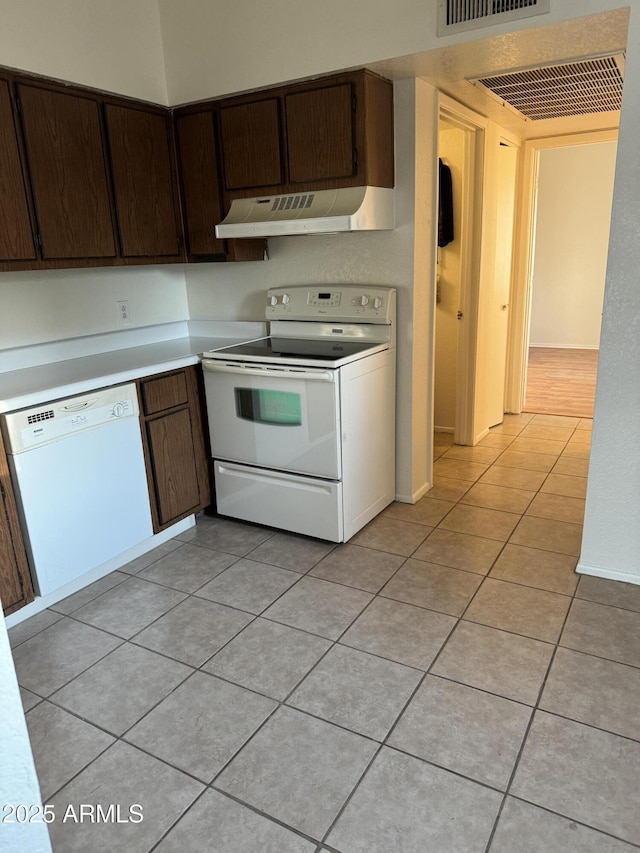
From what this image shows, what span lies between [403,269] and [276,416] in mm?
997

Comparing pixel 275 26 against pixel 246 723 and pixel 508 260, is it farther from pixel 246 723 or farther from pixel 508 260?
pixel 246 723

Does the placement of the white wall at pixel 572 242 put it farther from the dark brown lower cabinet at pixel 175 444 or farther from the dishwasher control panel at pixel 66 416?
the dishwasher control panel at pixel 66 416

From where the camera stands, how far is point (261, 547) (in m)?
3.03

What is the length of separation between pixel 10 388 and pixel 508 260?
3614 millimetres

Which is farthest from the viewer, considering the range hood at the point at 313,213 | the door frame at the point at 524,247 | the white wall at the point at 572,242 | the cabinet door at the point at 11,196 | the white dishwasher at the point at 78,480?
the white wall at the point at 572,242

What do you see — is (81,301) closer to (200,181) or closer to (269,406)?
(200,181)

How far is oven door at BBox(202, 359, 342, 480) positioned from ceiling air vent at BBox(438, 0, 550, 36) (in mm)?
1458

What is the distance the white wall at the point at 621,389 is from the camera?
2.20 meters

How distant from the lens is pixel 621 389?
240 cm

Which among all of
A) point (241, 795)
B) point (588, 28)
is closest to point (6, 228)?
point (241, 795)

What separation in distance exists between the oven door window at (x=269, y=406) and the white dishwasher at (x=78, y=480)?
0.54 meters

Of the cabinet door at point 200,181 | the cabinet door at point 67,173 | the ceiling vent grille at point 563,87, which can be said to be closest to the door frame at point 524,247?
the ceiling vent grille at point 563,87

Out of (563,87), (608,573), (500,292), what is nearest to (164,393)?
(608,573)

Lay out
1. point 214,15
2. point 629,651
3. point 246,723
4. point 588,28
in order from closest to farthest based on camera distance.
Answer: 1. point 246,723
2. point 629,651
3. point 588,28
4. point 214,15
